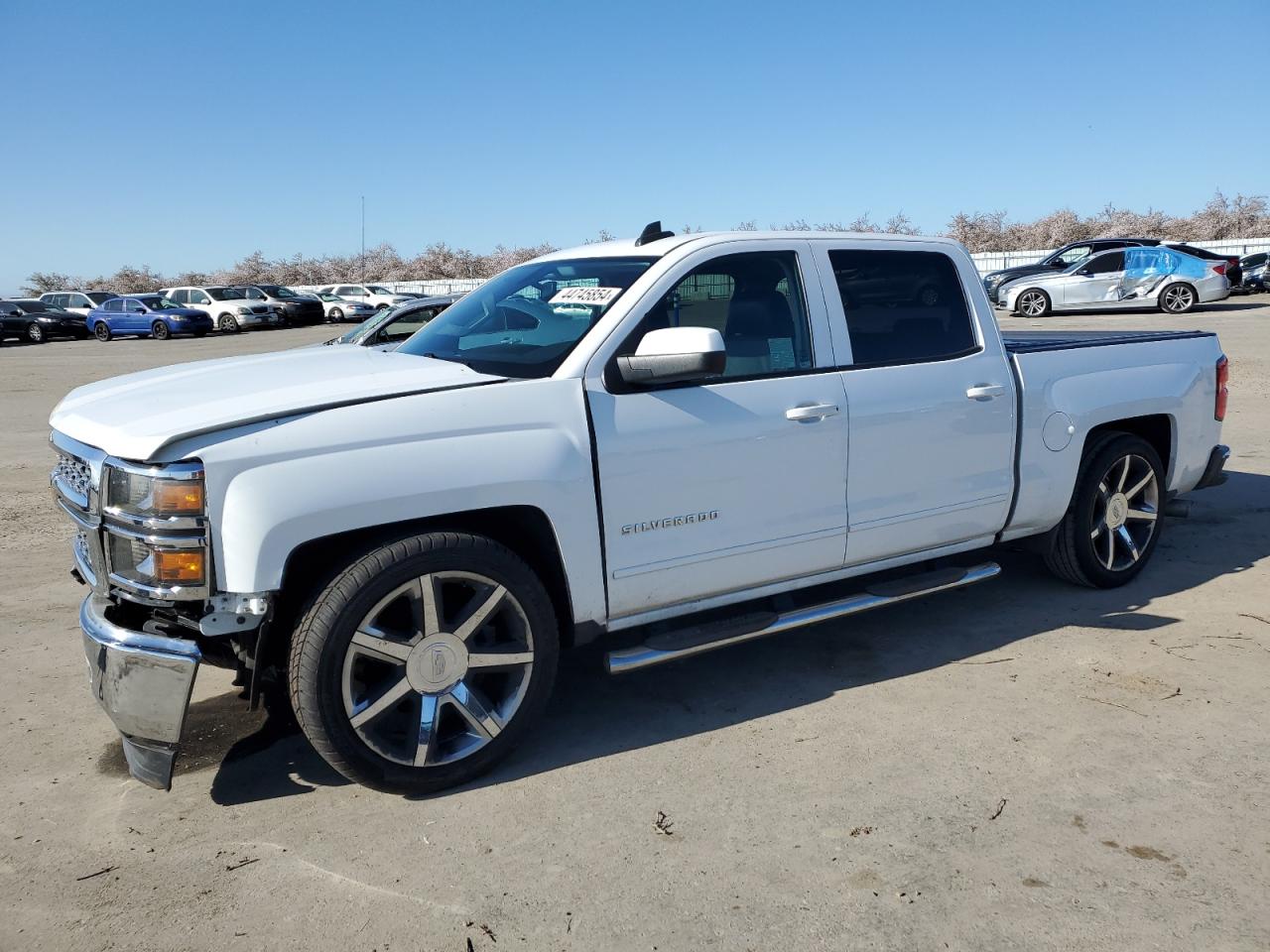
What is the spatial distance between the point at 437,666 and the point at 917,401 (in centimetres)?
228

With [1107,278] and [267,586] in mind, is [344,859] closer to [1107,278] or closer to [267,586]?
[267,586]

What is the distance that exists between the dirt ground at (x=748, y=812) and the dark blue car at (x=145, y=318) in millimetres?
32725

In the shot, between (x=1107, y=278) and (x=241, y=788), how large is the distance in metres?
23.5

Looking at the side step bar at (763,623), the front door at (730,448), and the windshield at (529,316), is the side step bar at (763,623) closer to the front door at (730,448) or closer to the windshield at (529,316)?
the front door at (730,448)

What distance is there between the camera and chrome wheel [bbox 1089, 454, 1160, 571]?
5254 mm

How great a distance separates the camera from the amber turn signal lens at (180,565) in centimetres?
306

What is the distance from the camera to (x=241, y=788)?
3531 mm

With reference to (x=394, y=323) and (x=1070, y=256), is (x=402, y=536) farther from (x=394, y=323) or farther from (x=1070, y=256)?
(x=1070, y=256)

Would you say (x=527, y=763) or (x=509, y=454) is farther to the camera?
(x=527, y=763)

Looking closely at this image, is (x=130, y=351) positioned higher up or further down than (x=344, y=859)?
higher up

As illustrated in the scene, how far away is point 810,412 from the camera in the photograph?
400 cm

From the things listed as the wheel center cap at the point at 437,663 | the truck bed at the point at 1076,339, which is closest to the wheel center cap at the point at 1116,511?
the truck bed at the point at 1076,339

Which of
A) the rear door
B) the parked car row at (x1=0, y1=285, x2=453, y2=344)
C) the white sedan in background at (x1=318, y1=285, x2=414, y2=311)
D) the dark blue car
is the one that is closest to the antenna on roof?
the rear door

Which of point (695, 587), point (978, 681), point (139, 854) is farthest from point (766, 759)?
point (139, 854)
